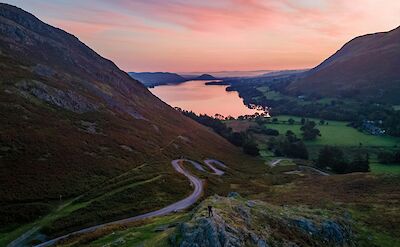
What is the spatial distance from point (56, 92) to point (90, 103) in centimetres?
1337

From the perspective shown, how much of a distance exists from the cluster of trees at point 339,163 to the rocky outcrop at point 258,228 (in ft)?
289

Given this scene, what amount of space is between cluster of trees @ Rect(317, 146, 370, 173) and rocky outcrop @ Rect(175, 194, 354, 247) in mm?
88096

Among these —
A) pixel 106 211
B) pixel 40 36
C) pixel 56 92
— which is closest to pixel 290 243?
pixel 106 211

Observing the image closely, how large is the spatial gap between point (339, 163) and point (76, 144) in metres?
101

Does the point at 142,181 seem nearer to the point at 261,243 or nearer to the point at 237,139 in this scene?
the point at 261,243

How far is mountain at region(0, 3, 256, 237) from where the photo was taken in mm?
67125

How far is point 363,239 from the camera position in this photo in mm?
48781

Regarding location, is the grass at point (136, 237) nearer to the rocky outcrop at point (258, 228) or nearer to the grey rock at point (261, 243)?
the rocky outcrop at point (258, 228)

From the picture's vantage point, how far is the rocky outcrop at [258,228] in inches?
1272

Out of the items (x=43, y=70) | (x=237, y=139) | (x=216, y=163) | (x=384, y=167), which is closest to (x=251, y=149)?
(x=237, y=139)

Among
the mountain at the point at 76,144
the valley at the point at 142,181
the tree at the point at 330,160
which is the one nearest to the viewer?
the valley at the point at 142,181

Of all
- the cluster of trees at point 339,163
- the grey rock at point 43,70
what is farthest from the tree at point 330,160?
the grey rock at point 43,70

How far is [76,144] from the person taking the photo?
93375mm

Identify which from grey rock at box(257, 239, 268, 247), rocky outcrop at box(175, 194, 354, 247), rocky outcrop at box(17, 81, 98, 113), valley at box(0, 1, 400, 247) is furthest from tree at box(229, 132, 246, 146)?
grey rock at box(257, 239, 268, 247)
